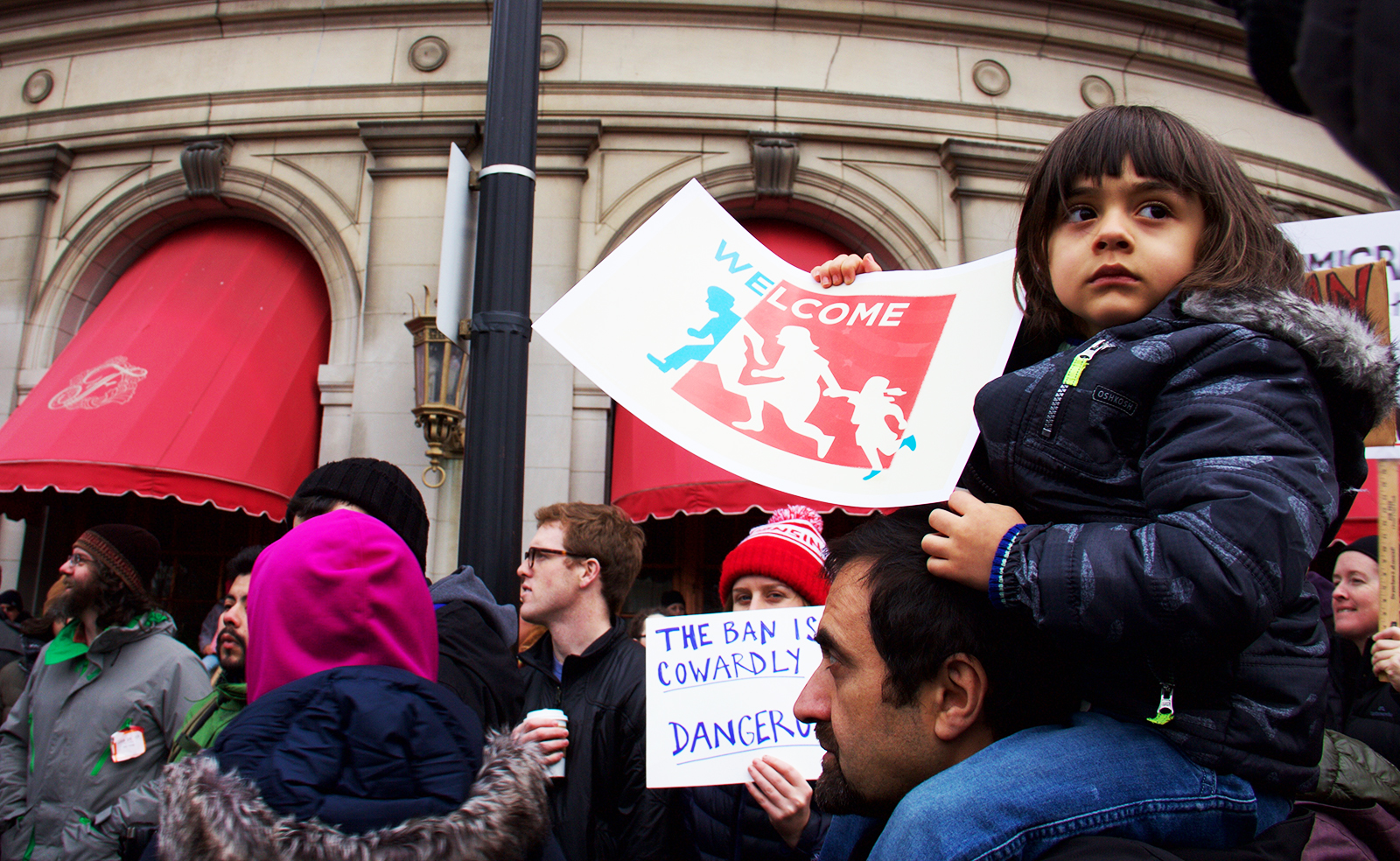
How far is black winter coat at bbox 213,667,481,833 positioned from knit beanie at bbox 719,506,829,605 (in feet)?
5.77

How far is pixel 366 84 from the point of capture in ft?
30.0

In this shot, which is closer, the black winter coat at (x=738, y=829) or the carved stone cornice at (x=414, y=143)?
the black winter coat at (x=738, y=829)

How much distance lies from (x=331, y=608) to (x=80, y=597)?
10.9ft

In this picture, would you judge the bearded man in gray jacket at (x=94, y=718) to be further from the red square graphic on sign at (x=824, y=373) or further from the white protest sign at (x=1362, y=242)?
the white protest sign at (x=1362, y=242)

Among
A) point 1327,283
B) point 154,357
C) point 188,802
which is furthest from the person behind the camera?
point 154,357

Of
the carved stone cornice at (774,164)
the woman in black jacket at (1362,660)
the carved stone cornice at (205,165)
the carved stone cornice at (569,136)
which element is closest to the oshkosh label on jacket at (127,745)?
the woman in black jacket at (1362,660)

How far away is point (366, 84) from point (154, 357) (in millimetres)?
3532

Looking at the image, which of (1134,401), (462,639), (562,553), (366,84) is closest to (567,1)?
(366,84)

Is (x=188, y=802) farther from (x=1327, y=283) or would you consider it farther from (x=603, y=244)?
(x=603, y=244)

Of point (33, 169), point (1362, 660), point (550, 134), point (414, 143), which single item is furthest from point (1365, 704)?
point (33, 169)

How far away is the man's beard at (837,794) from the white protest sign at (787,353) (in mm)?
493

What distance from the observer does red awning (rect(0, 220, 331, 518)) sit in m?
7.63

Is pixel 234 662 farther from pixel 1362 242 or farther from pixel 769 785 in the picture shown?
pixel 1362 242

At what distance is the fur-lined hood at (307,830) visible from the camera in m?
1.18
